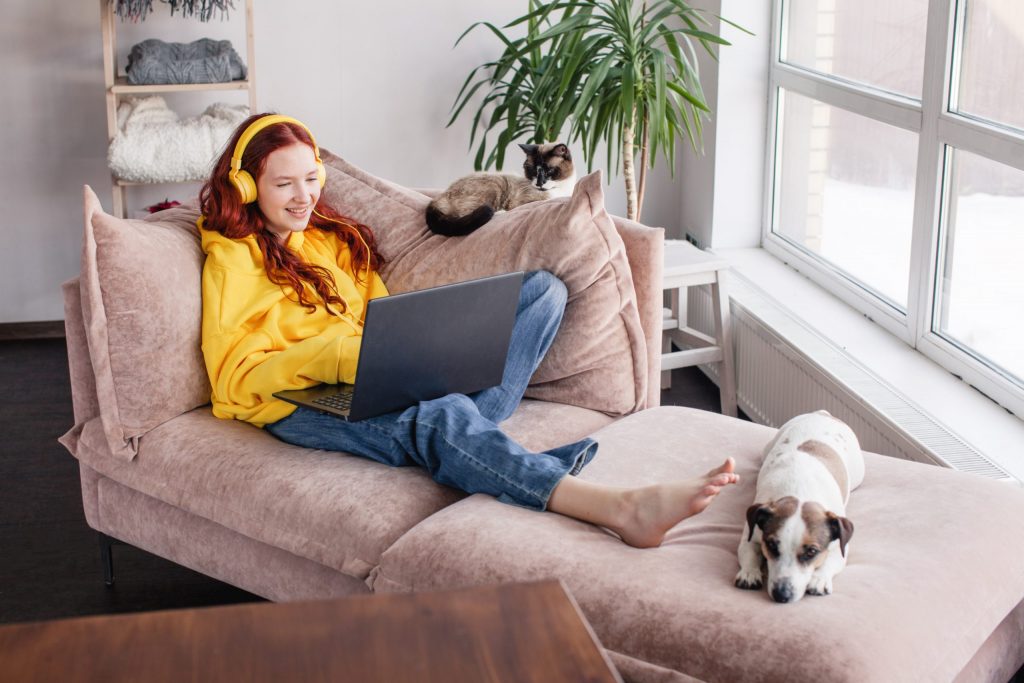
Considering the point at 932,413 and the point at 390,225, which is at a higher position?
the point at 390,225

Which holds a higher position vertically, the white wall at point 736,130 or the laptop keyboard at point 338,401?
the white wall at point 736,130

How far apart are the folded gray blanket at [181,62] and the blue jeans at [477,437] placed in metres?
1.91

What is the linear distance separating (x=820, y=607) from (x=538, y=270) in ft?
3.49

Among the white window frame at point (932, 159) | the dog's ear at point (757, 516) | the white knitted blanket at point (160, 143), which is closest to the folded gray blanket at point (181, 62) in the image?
the white knitted blanket at point (160, 143)

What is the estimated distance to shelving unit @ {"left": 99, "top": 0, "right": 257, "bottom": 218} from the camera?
3654 millimetres

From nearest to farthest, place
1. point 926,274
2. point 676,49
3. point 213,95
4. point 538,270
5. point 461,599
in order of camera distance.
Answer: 1. point 461,599
2. point 538,270
3. point 926,274
4. point 676,49
5. point 213,95

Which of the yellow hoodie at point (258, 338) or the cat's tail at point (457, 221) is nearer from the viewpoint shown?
the yellow hoodie at point (258, 338)

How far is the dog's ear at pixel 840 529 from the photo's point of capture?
1.64 m

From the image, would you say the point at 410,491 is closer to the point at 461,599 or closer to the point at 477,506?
the point at 477,506

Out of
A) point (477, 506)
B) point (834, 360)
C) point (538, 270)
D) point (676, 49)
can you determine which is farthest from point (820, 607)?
point (676, 49)

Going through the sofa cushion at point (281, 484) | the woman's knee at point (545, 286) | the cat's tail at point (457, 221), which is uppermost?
the cat's tail at point (457, 221)

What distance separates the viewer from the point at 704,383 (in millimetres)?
3773

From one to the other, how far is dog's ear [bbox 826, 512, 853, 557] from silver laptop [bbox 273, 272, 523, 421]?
0.74 m

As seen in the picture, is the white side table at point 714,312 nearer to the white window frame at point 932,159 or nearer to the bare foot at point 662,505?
the white window frame at point 932,159
